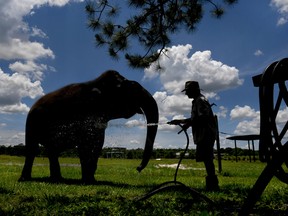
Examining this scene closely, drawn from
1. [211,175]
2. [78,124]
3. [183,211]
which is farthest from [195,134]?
[78,124]

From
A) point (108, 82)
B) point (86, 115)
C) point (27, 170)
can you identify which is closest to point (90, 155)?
point (86, 115)

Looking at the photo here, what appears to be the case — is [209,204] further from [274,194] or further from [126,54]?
[126,54]

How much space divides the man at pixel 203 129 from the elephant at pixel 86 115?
2.27 m

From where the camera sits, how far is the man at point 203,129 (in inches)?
264

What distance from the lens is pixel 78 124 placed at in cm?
917

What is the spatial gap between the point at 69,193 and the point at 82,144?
2.65m

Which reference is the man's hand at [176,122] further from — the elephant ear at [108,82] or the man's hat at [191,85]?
the elephant ear at [108,82]

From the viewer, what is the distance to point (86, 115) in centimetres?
913

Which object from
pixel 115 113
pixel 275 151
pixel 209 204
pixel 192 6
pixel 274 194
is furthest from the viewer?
pixel 192 6

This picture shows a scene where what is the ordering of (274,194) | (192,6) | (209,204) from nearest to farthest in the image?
(209,204), (274,194), (192,6)

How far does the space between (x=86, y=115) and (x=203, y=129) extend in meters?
3.31

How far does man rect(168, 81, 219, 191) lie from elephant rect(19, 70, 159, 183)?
7.44 ft

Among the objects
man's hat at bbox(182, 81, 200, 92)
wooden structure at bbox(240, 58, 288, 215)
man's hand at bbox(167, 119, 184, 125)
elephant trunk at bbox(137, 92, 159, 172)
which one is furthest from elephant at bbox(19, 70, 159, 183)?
wooden structure at bbox(240, 58, 288, 215)

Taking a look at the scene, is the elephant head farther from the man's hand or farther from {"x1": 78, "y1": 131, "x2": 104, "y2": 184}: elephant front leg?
the man's hand
